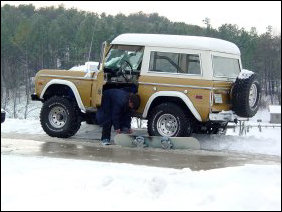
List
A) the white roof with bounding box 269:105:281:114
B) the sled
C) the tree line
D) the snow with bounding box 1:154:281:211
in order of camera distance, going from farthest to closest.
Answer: the white roof with bounding box 269:105:281:114
the tree line
the sled
the snow with bounding box 1:154:281:211

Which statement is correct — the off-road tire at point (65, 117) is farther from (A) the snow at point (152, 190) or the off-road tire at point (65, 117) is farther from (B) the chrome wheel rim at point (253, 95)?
(A) the snow at point (152, 190)

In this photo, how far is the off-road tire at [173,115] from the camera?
11234 millimetres

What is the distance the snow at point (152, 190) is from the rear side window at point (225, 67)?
5.28 meters

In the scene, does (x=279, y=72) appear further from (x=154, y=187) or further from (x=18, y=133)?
(x=154, y=187)

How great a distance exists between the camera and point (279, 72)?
50656mm

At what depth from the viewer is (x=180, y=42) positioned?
11.7 metres

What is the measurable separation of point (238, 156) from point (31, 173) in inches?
192

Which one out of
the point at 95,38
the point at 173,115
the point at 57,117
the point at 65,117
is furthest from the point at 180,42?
the point at 95,38

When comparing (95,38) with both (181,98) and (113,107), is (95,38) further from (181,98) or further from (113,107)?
(181,98)

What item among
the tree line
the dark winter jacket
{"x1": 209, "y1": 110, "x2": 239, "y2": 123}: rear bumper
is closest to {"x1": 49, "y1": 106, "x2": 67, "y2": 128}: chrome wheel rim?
the dark winter jacket

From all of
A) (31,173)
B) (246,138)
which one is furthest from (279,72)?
(31,173)

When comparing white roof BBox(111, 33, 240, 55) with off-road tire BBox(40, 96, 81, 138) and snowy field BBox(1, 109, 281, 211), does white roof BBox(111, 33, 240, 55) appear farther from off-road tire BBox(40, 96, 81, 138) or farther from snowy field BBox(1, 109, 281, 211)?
snowy field BBox(1, 109, 281, 211)

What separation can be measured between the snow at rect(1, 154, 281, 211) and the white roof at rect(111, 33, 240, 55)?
214 inches

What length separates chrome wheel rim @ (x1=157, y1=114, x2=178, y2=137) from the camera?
11.4m
